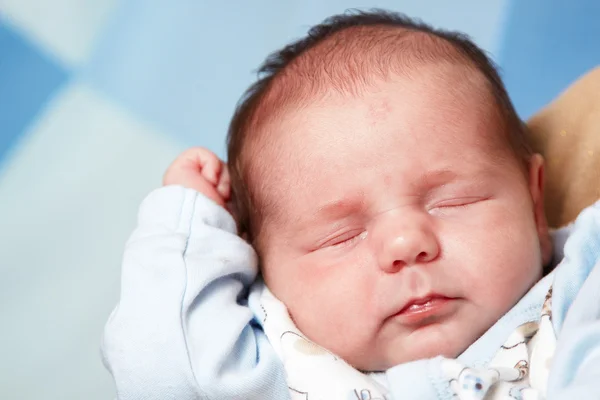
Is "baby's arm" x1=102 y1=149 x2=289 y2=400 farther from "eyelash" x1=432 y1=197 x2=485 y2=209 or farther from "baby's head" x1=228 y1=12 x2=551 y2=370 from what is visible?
"eyelash" x1=432 y1=197 x2=485 y2=209

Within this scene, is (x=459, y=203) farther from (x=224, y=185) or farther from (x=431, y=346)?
(x=224, y=185)

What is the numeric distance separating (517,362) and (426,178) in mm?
249

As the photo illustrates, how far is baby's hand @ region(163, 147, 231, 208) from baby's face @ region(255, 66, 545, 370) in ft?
0.54

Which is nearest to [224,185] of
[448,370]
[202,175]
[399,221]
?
[202,175]

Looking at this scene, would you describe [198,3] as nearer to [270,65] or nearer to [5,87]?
[5,87]

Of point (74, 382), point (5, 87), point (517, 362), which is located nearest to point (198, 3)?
point (5, 87)

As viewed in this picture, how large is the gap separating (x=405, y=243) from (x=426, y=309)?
8 cm

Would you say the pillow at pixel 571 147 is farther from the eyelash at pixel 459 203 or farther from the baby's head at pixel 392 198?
the eyelash at pixel 459 203

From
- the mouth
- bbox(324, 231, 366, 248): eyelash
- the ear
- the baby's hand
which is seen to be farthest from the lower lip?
the baby's hand

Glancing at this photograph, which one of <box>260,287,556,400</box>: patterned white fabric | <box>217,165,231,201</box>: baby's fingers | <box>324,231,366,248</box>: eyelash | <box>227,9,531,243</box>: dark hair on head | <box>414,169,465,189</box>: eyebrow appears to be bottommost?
<box>260,287,556,400</box>: patterned white fabric

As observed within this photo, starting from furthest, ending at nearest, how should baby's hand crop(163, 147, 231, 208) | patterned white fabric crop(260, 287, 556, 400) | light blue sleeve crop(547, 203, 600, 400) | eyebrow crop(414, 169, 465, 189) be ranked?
baby's hand crop(163, 147, 231, 208) → eyebrow crop(414, 169, 465, 189) → patterned white fabric crop(260, 287, 556, 400) → light blue sleeve crop(547, 203, 600, 400)

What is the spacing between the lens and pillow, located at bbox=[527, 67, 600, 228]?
122cm

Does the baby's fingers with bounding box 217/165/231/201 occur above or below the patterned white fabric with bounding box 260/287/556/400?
above

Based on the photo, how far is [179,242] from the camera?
1.09 m
